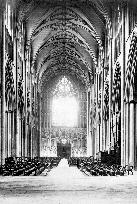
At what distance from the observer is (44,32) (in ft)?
124

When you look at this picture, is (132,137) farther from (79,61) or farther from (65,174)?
(79,61)

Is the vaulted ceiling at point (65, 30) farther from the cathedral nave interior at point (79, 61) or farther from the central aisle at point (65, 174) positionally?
the central aisle at point (65, 174)

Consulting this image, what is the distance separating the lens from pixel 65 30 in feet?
127

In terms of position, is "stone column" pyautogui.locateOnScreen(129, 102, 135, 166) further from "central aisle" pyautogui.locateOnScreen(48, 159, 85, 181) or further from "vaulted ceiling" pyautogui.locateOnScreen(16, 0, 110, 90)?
"vaulted ceiling" pyautogui.locateOnScreen(16, 0, 110, 90)

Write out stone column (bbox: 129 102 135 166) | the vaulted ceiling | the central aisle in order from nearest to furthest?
the central aisle < stone column (bbox: 129 102 135 166) < the vaulted ceiling

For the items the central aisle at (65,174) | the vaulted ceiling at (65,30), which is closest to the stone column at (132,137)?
the central aisle at (65,174)

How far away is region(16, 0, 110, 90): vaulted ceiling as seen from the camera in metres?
30.7

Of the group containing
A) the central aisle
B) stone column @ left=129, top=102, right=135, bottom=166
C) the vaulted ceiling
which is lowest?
the central aisle

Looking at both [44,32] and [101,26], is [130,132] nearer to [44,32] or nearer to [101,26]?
[101,26]

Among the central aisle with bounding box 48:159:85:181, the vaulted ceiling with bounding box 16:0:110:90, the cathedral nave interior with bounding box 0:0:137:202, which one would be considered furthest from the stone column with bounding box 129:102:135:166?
the vaulted ceiling with bounding box 16:0:110:90

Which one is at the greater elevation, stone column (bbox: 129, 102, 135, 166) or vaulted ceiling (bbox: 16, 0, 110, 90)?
vaulted ceiling (bbox: 16, 0, 110, 90)

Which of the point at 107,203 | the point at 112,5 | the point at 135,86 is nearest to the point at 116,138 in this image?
the point at 135,86

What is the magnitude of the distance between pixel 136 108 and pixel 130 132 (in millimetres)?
1340

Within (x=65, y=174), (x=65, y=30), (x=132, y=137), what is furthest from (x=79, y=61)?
(x=65, y=174)
